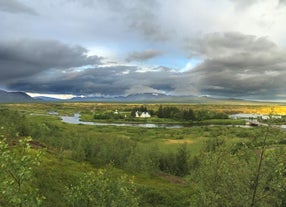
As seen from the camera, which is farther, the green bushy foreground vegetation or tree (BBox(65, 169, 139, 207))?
tree (BBox(65, 169, 139, 207))

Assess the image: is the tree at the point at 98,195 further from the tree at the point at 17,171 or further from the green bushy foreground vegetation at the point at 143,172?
the tree at the point at 17,171

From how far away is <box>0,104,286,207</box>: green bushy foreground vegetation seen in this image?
15.7m

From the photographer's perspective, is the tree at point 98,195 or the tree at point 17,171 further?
the tree at point 98,195

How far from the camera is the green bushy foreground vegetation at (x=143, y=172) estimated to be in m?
15.7

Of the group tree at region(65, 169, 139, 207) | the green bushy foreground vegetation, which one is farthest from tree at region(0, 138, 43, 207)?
tree at region(65, 169, 139, 207)

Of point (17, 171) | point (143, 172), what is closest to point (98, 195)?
point (17, 171)

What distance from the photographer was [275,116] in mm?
21000

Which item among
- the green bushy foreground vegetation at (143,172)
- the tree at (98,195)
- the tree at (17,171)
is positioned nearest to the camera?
the tree at (17,171)

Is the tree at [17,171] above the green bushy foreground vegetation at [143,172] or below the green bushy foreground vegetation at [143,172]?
above

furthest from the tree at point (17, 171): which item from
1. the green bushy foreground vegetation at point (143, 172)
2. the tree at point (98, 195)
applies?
the tree at point (98, 195)

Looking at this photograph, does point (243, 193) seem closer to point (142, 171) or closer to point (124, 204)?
point (124, 204)

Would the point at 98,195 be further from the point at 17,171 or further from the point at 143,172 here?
the point at 143,172

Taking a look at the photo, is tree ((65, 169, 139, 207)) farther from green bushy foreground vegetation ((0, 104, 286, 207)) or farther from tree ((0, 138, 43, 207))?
tree ((0, 138, 43, 207))

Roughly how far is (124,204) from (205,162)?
10.0 m
